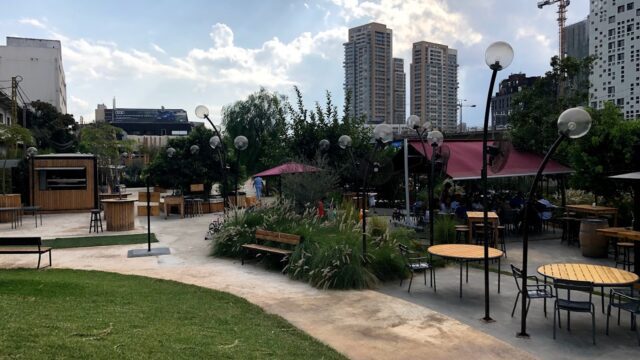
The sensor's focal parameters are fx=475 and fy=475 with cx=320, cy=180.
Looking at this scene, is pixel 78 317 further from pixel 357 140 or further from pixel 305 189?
pixel 357 140

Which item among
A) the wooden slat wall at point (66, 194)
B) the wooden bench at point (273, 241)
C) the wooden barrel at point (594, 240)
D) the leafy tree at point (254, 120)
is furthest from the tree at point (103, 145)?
the wooden barrel at point (594, 240)

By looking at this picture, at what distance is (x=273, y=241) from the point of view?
31.7ft

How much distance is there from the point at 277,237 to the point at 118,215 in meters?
8.16

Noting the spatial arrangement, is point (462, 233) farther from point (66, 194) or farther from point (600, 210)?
point (66, 194)

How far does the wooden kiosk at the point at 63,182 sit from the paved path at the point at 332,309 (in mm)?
10970

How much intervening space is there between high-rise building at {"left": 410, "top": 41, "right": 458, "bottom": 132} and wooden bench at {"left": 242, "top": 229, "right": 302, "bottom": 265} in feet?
196

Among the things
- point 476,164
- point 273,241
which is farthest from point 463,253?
point 476,164

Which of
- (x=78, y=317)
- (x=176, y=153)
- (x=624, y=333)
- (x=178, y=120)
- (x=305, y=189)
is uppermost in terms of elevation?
(x=178, y=120)

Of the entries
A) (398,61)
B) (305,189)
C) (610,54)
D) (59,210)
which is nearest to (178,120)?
(398,61)

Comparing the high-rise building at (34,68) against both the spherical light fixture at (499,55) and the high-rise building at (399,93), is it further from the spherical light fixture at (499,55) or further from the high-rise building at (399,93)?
the spherical light fixture at (499,55)

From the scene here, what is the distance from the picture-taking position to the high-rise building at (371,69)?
208ft

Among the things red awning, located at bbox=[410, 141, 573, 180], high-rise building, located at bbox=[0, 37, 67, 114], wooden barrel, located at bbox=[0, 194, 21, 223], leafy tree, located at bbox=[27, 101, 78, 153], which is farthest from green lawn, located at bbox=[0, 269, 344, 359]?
high-rise building, located at bbox=[0, 37, 67, 114]

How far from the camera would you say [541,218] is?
42.8 feet

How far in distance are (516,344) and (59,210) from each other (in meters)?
20.7
